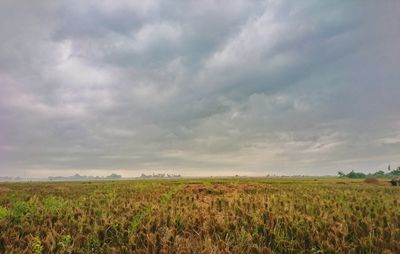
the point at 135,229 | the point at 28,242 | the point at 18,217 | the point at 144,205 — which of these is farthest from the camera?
the point at 144,205

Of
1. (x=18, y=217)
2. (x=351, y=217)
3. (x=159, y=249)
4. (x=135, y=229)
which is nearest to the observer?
(x=159, y=249)

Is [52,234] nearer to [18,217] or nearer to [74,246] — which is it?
[74,246]

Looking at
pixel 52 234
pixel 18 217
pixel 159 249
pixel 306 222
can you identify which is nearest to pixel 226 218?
pixel 306 222

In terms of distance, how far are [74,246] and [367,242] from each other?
6960 mm

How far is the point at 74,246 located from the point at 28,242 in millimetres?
1316

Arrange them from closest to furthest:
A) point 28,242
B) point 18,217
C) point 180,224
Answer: point 28,242
point 180,224
point 18,217

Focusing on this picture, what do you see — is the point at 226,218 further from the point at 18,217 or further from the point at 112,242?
the point at 18,217

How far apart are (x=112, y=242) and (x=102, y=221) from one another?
1.61 m

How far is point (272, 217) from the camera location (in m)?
9.23

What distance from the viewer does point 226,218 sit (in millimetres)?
9312

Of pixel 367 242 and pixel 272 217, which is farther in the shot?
pixel 272 217

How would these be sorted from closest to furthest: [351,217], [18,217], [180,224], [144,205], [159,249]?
[159,249], [180,224], [351,217], [18,217], [144,205]

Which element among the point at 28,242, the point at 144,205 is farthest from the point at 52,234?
the point at 144,205

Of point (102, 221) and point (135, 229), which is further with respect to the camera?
point (102, 221)
